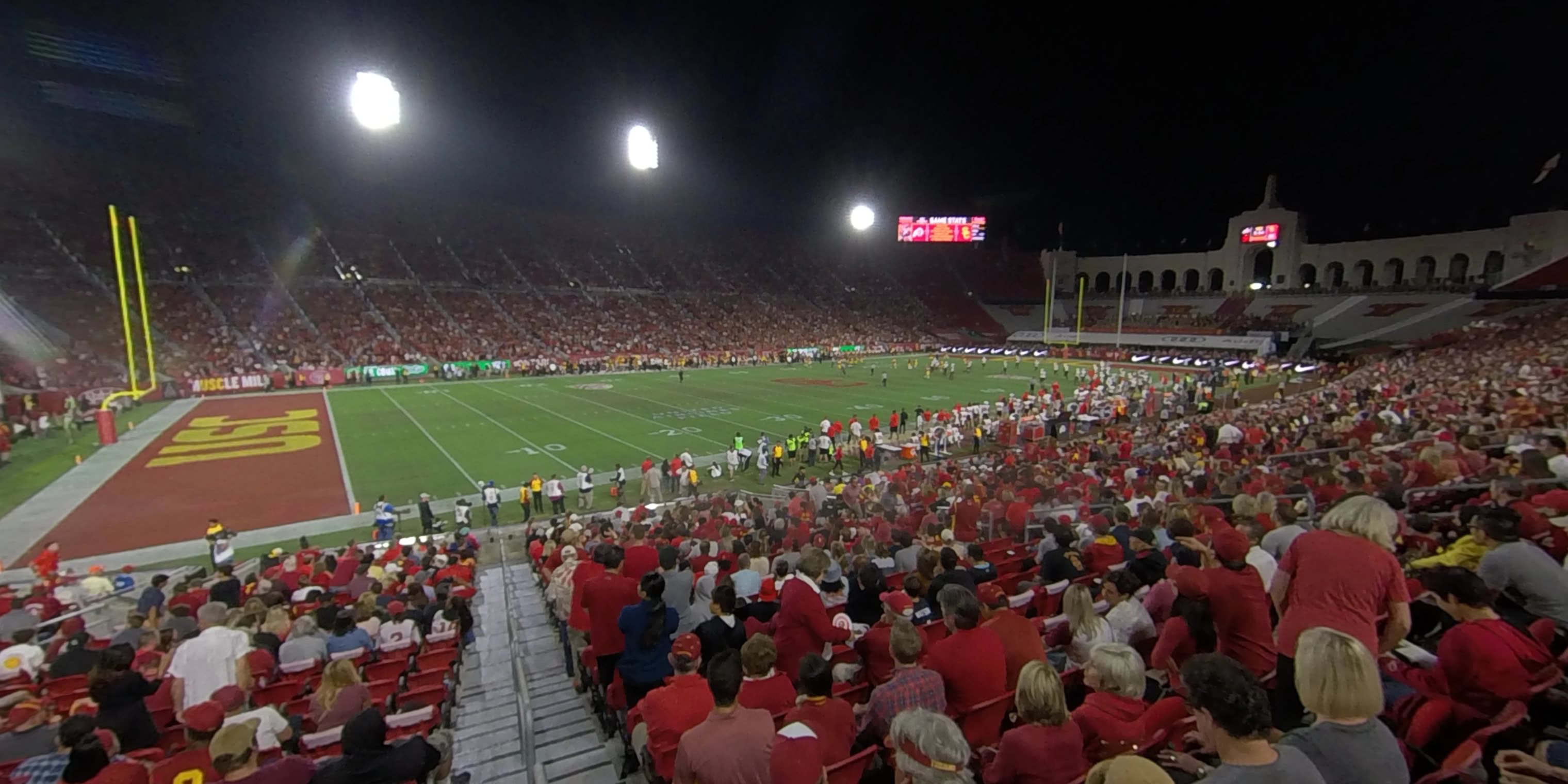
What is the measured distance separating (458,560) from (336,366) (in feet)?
128

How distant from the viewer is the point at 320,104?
4309cm

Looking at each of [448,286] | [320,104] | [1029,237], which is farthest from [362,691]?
[1029,237]

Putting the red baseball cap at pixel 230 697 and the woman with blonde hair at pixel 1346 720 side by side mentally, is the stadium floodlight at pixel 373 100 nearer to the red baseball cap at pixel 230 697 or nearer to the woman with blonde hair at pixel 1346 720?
the red baseball cap at pixel 230 697

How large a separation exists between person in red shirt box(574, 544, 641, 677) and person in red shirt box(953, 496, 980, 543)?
5824 mm

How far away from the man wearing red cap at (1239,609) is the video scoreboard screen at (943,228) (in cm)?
8092

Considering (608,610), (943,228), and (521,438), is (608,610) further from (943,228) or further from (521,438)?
(943,228)

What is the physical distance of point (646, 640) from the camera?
486cm

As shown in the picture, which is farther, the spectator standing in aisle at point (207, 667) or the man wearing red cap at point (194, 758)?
the spectator standing in aisle at point (207, 667)

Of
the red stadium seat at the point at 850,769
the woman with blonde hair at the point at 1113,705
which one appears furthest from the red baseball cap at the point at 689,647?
the woman with blonde hair at the point at 1113,705

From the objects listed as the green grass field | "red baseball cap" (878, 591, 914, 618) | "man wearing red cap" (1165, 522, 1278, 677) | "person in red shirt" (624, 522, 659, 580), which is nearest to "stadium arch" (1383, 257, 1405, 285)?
the green grass field

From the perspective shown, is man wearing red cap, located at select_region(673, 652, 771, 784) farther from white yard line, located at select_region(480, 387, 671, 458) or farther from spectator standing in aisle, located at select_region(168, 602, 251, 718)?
white yard line, located at select_region(480, 387, 671, 458)

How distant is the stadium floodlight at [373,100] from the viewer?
117 feet

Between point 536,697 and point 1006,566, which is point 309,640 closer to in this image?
point 536,697

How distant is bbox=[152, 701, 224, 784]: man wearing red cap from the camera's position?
3650 mm
